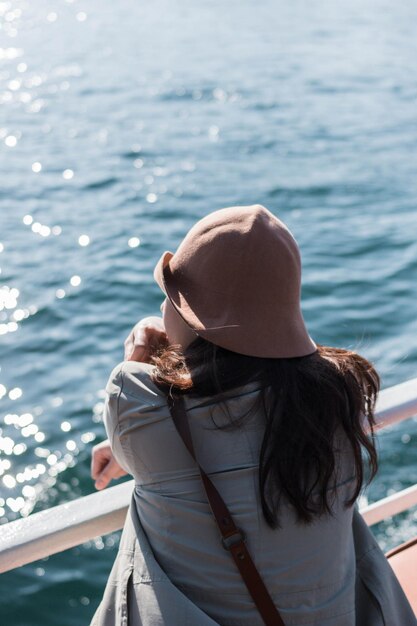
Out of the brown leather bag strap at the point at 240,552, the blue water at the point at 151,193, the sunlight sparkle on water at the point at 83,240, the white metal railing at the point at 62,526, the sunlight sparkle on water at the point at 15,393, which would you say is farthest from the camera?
the sunlight sparkle on water at the point at 83,240

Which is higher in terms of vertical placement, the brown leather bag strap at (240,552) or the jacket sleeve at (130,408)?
the jacket sleeve at (130,408)

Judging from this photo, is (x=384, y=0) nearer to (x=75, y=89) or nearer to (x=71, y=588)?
(x=75, y=89)

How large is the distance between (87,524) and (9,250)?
20.8 ft

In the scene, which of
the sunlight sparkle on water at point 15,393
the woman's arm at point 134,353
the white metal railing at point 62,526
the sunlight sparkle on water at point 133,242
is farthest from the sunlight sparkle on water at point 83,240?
the white metal railing at point 62,526

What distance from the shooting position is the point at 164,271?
1.71 m

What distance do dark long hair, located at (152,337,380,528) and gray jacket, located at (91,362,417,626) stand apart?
0.02m

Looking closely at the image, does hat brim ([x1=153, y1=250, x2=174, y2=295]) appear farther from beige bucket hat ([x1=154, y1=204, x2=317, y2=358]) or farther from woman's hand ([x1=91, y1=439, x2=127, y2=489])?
woman's hand ([x1=91, y1=439, x2=127, y2=489])

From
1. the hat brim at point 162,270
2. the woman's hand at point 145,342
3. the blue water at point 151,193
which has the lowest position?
the blue water at point 151,193

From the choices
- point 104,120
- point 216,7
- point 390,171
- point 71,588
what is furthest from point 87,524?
point 216,7

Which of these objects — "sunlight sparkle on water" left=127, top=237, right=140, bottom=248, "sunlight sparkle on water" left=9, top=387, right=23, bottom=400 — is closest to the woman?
"sunlight sparkle on water" left=9, top=387, right=23, bottom=400

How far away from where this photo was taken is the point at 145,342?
1.92 meters

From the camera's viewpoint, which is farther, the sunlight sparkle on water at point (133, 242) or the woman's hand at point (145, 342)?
the sunlight sparkle on water at point (133, 242)

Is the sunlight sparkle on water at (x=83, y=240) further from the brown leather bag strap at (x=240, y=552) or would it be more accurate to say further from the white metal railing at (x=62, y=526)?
the brown leather bag strap at (x=240, y=552)

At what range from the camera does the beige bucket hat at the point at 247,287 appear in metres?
1.59
